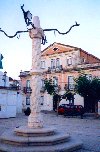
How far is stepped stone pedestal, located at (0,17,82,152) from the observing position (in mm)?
8266

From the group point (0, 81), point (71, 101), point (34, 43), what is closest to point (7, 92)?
point (0, 81)

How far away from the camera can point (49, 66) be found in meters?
40.6

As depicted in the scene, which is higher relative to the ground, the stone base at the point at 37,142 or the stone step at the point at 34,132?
the stone step at the point at 34,132

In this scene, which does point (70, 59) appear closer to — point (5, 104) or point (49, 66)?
point (49, 66)

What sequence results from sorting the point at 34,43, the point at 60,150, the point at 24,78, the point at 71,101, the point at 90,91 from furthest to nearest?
the point at 24,78 < the point at 71,101 < the point at 90,91 < the point at 34,43 < the point at 60,150

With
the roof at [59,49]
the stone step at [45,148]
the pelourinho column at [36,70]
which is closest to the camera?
the stone step at [45,148]

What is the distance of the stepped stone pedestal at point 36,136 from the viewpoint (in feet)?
27.1

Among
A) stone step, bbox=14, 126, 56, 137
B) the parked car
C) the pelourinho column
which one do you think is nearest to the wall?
the parked car

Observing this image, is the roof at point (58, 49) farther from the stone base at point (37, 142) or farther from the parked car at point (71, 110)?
the stone base at point (37, 142)

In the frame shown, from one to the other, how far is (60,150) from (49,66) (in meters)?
32.8

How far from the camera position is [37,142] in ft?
27.9

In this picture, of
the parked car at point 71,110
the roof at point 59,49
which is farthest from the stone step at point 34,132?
the roof at point 59,49

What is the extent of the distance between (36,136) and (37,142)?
639 mm

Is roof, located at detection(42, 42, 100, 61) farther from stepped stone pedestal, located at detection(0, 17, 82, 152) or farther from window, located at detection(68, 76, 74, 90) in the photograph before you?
stepped stone pedestal, located at detection(0, 17, 82, 152)
